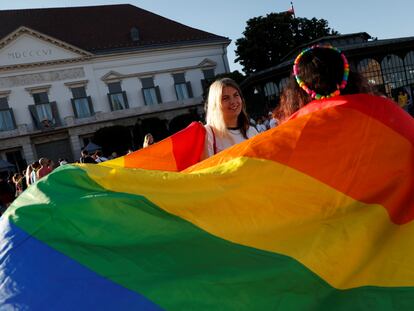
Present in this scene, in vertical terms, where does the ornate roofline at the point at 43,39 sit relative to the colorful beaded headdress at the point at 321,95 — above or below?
above

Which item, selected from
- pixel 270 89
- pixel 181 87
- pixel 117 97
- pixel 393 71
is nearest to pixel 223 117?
pixel 270 89

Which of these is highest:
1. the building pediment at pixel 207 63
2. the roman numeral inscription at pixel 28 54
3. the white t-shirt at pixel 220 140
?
the roman numeral inscription at pixel 28 54

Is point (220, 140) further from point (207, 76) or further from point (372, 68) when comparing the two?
point (207, 76)

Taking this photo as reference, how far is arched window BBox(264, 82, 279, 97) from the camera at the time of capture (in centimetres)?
2380

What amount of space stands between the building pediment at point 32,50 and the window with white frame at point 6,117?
8.72 feet

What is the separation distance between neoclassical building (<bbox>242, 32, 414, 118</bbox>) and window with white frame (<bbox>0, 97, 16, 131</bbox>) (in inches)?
688

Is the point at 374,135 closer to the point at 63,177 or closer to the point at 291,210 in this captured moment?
the point at 291,210

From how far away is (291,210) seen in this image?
225 centimetres

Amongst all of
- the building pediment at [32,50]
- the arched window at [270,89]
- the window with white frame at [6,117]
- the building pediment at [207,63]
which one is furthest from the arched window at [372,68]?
the window with white frame at [6,117]

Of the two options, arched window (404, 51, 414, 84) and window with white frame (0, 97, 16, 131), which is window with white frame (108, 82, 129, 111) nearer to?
window with white frame (0, 97, 16, 131)

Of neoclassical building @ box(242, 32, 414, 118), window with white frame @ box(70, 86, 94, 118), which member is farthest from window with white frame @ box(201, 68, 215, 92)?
neoclassical building @ box(242, 32, 414, 118)

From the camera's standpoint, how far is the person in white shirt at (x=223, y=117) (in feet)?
12.6

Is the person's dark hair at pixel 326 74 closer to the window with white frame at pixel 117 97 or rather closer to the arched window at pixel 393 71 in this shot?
the arched window at pixel 393 71

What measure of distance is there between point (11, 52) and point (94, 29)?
8.49 m
